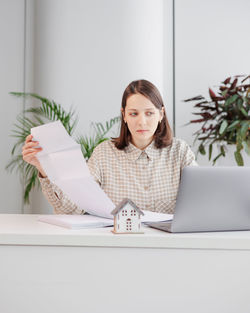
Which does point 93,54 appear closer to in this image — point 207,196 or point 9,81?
point 9,81

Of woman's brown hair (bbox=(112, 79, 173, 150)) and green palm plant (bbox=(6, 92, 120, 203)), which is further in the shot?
green palm plant (bbox=(6, 92, 120, 203))

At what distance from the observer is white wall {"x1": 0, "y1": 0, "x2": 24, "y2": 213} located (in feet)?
11.4

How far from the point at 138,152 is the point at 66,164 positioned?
0.71 meters

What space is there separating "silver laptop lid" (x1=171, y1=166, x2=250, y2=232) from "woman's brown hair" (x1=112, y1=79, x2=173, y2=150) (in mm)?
849

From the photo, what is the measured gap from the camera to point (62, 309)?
1.01 meters

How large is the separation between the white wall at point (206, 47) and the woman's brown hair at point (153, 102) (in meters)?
1.46

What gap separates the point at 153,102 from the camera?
191cm

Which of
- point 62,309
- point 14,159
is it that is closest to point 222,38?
point 14,159

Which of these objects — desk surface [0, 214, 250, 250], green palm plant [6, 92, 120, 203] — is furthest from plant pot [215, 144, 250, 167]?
desk surface [0, 214, 250, 250]

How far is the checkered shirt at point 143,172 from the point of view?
187cm

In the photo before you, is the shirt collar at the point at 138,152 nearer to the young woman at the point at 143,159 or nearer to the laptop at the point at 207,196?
the young woman at the point at 143,159

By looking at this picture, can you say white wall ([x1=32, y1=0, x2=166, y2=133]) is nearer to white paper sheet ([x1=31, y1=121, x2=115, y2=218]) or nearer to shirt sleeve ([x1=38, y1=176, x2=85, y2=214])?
shirt sleeve ([x1=38, y1=176, x2=85, y2=214])

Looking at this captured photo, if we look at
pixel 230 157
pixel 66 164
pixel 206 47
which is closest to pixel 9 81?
pixel 206 47

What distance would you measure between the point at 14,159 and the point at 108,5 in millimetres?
1488
